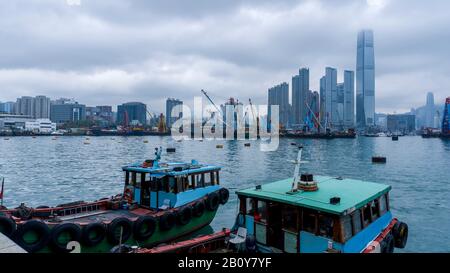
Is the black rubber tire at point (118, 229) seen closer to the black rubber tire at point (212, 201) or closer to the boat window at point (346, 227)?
the black rubber tire at point (212, 201)

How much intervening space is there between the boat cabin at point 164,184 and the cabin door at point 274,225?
22.7 ft

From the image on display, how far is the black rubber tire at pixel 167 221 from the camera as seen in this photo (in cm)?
1490

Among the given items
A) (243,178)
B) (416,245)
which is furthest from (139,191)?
(243,178)

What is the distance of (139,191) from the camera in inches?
659

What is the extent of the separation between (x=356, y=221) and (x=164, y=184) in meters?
9.86

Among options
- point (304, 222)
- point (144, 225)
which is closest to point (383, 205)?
point (304, 222)

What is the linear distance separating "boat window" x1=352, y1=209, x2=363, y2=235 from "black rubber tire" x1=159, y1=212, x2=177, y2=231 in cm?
899

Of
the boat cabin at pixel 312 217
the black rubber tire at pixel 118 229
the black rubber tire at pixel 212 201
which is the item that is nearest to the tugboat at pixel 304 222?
the boat cabin at pixel 312 217

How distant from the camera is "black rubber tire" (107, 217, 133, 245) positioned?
13.1 metres

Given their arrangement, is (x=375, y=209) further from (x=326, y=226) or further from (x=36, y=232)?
(x=36, y=232)

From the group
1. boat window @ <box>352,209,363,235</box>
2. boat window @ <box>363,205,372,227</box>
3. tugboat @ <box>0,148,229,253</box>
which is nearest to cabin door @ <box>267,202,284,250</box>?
boat window @ <box>352,209,363,235</box>

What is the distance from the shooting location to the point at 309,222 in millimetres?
9383

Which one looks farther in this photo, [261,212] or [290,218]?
[261,212]
